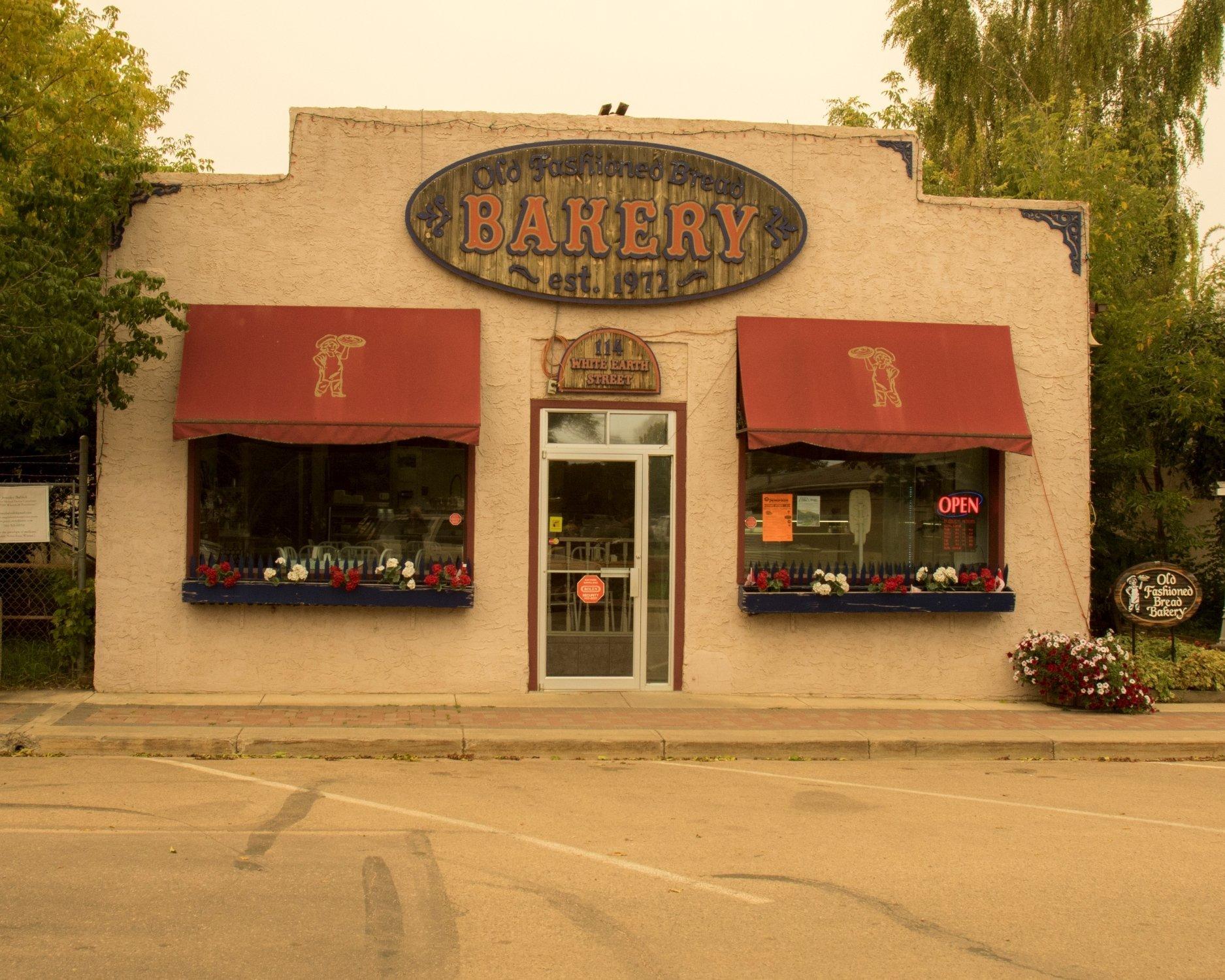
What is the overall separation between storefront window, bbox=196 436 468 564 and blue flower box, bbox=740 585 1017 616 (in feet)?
9.07

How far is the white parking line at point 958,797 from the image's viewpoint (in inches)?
295

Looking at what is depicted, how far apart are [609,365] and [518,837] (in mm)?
5534

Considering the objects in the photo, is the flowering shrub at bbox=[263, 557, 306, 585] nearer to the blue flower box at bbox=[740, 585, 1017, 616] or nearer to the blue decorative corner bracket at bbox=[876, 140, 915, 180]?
the blue flower box at bbox=[740, 585, 1017, 616]

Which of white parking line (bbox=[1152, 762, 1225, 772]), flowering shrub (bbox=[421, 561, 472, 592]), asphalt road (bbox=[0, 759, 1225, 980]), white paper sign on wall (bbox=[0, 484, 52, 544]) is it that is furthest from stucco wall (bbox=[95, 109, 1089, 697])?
asphalt road (bbox=[0, 759, 1225, 980])

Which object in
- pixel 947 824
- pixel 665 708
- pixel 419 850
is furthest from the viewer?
pixel 665 708

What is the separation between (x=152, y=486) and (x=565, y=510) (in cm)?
369

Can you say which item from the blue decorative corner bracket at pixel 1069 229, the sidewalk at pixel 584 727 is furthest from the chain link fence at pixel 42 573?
the blue decorative corner bracket at pixel 1069 229

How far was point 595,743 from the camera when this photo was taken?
31.0 feet

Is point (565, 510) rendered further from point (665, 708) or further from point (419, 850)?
point (419, 850)

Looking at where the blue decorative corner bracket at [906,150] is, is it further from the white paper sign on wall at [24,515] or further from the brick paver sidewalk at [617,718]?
the white paper sign on wall at [24,515]

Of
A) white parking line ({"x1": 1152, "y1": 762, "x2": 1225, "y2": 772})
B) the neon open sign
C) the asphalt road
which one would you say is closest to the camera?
the asphalt road

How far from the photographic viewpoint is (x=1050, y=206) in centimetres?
1198

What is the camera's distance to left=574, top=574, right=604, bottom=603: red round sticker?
11.4 metres

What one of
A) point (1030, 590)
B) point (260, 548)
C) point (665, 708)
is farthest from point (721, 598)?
point (260, 548)
